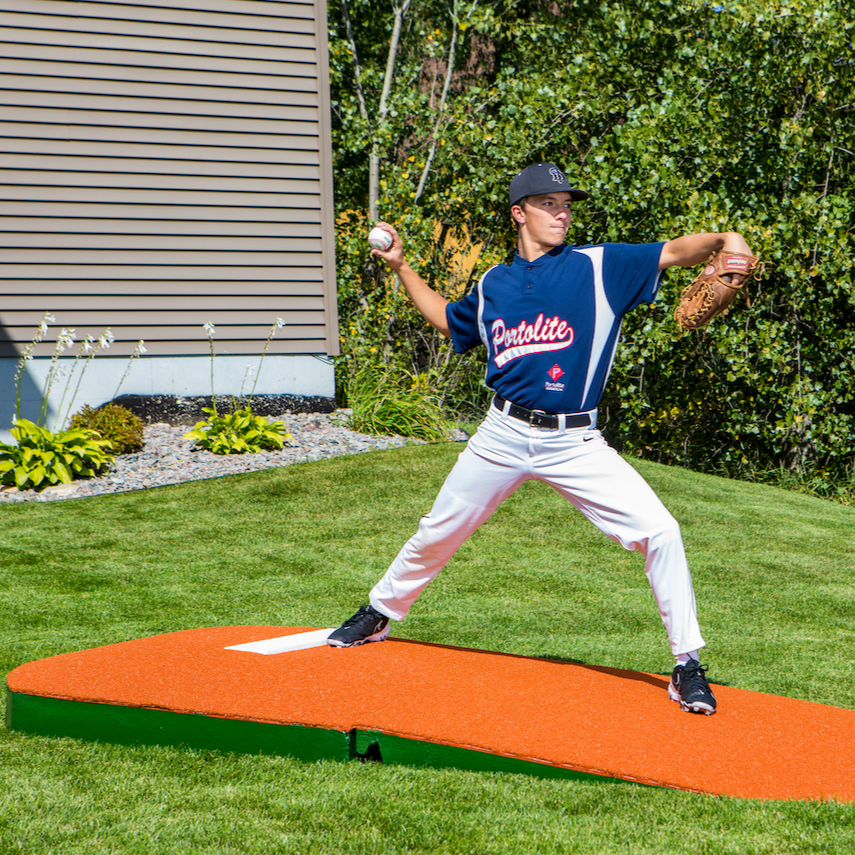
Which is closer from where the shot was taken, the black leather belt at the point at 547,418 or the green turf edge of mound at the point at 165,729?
the green turf edge of mound at the point at 165,729

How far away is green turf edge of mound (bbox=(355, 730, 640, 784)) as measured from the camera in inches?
123

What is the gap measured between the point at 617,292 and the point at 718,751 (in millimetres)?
1677

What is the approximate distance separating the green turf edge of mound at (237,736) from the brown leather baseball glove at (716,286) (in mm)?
1635

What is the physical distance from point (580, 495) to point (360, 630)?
4.10 ft

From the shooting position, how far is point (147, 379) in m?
10.5

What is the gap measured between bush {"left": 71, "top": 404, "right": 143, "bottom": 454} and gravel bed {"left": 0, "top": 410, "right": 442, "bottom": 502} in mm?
107

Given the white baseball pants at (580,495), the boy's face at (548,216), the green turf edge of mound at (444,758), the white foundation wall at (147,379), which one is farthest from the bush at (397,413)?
the green turf edge of mound at (444,758)

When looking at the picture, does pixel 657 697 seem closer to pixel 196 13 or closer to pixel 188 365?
pixel 188 365

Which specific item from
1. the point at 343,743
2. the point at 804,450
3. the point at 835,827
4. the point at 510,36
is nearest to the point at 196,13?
the point at 510,36

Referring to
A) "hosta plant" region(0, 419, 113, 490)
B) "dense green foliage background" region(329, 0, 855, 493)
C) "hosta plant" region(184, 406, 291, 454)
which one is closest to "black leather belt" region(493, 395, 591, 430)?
"hosta plant" region(0, 419, 113, 490)

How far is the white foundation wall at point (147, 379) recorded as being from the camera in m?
10.1

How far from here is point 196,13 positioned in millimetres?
10547

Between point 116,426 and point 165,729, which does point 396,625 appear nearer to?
point 165,729

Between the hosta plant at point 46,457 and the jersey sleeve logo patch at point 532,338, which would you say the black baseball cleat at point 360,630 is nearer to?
the jersey sleeve logo patch at point 532,338
